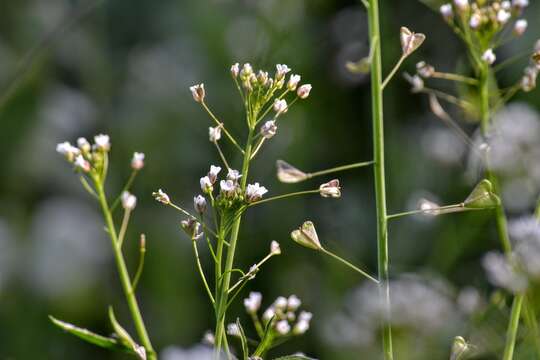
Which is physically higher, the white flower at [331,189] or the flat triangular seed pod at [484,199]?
the white flower at [331,189]

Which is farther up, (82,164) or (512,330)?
(82,164)

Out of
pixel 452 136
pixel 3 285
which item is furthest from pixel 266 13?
pixel 3 285

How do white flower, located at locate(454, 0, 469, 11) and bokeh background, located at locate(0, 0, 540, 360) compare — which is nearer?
white flower, located at locate(454, 0, 469, 11)

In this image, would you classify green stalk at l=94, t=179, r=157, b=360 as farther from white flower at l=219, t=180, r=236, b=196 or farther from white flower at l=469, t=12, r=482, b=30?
white flower at l=469, t=12, r=482, b=30

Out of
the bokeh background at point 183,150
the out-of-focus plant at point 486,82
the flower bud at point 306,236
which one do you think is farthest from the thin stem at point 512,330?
the bokeh background at point 183,150

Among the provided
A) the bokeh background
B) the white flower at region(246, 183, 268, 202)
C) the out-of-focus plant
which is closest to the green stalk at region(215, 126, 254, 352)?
the white flower at region(246, 183, 268, 202)

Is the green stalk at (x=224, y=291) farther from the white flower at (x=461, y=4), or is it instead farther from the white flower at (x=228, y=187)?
the white flower at (x=461, y=4)

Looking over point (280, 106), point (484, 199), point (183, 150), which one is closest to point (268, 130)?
point (280, 106)

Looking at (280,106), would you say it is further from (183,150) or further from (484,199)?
(183,150)
